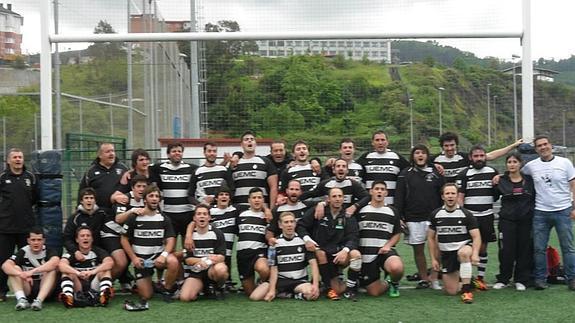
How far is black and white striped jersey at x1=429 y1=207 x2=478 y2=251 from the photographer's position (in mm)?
7344

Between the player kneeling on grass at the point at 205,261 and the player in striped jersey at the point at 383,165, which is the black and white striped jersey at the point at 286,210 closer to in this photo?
the player kneeling on grass at the point at 205,261

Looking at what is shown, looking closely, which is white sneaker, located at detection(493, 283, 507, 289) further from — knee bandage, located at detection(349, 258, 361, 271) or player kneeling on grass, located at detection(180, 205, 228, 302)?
player kneeling on grass, located at detection(180, 205, 228, 302)

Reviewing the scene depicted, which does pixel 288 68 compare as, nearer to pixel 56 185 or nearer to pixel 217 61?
pixel 217 61

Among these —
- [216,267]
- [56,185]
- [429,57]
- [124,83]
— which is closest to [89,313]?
[216,267]

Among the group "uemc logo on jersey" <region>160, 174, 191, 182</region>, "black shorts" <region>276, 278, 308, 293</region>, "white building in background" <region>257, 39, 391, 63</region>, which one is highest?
"white building in background" <region>257, 39, 391, 63</region>

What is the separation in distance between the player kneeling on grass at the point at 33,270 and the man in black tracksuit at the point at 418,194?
11.9ft

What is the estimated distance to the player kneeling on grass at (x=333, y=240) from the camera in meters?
7.22

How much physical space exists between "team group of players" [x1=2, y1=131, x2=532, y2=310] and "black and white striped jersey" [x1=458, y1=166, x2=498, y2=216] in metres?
0.01

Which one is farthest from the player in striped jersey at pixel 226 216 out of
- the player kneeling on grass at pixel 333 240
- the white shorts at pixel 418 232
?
the white shorts at pixel 418 232

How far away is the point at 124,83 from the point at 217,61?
15.4 ft

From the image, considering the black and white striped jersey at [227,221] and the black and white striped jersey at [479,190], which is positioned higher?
the black and white striped jersey at [479,190]

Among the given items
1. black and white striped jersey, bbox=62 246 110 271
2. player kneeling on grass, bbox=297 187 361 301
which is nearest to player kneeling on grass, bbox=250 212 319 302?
player kneeling on grass, bbox=297 187 361 301

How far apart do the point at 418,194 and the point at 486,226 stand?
0.81 m

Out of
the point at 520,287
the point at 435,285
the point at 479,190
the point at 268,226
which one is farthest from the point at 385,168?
the point at 520,287
